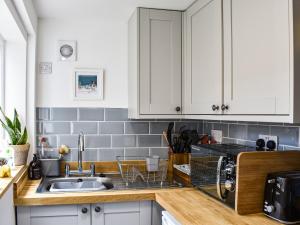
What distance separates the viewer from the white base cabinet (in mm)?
1890

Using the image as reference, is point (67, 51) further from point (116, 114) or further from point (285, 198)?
point (285, 198)

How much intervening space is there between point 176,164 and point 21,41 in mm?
1503

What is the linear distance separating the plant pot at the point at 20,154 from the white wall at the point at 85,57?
1.28ft

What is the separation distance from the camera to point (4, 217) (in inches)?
62.8

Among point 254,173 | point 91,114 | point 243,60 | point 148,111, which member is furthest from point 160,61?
point 254,173

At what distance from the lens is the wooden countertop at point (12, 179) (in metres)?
1.59

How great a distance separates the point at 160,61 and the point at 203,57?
384 mm

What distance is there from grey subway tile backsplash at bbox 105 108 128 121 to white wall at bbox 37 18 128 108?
0.14ft

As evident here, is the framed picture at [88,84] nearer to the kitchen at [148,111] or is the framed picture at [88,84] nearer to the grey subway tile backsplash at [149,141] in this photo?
the kitchen at [148,111]

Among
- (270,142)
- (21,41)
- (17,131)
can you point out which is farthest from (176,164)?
(21,41)

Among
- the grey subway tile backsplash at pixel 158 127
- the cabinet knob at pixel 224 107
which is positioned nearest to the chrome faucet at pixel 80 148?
the grey subway tile backsplash at pixel 158 127

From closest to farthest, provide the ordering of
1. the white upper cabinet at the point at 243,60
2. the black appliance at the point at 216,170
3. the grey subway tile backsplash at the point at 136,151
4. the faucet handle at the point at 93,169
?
the white upper cabinet at the point at 243,60, the black appliance at the point at 216,170, the faucet handle at the point at 93,169, the grey subway tile backsplash at the point at 136,151

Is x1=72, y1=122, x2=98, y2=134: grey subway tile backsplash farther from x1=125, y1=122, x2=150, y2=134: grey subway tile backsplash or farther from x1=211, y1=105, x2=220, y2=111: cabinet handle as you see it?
x1=211, y1=105, x2=220, y2=111: cabinet handle

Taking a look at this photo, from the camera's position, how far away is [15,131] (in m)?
2.27
